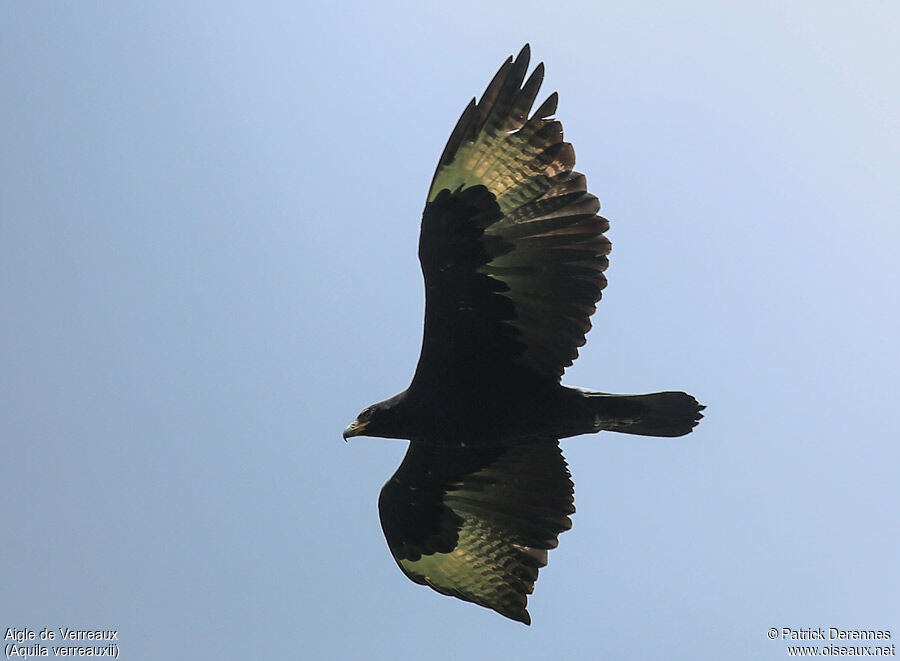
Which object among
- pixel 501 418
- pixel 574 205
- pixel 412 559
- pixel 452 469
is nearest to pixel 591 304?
pixel 574 205

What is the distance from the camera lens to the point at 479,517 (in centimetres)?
925

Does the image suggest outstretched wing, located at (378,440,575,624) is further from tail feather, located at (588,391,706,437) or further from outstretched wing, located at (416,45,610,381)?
outstretched wing, located at (416,45,610,381)

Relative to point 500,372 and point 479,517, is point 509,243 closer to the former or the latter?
point 500,372

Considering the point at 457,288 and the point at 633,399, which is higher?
the point at 457,288

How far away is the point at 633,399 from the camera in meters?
7.97

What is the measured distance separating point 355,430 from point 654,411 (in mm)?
2602

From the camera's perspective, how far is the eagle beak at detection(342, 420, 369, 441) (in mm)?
8406

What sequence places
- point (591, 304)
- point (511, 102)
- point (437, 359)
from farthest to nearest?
point (437, 359)
point (591, 304)
point (511, 102)

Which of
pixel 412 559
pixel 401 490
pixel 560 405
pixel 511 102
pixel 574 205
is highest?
pixel 511 102

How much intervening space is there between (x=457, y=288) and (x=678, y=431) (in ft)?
7.28

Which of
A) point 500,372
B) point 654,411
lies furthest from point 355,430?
point 654,411

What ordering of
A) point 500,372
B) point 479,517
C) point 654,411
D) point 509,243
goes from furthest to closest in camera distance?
1. point 479,517
2. point 500,372
3. point 654,411
4. point 509,243

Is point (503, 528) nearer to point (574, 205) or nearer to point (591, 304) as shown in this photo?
point (591, 304)

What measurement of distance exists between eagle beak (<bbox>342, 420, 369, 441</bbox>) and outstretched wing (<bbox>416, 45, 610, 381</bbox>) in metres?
0.81
